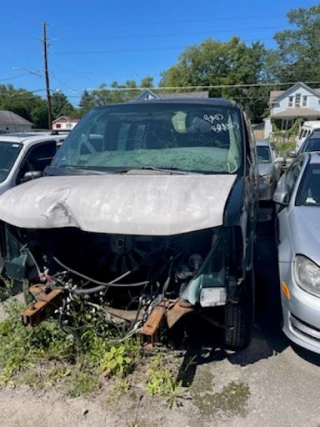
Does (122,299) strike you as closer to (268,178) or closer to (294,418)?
(294,418)

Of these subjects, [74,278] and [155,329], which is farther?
[74,278]

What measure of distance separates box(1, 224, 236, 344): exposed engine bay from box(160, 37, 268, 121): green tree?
205 ft

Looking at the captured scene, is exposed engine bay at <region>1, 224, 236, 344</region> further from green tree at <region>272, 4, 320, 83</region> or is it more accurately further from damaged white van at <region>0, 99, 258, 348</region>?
green tree at <region>272, 4, 320, 83</region>

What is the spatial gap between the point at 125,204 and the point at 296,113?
1908 inches

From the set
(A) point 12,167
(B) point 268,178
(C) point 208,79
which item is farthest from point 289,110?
(A) point 12,167

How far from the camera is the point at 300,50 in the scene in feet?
205

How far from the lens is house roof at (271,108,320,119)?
45.6 metres

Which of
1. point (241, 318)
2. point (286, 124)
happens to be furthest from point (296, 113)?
point (241, 318)

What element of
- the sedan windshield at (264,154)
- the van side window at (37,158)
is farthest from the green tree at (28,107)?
the van side window at (37,158)

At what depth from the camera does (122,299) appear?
3064mm

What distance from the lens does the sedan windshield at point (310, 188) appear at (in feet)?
13.6

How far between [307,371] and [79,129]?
10.4ft

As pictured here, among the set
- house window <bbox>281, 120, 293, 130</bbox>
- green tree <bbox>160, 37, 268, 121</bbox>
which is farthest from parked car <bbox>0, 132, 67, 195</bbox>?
green tree <bbox>160, 37, 268, 121</bbox>

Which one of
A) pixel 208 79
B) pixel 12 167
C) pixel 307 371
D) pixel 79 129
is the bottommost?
pixel 307 371
